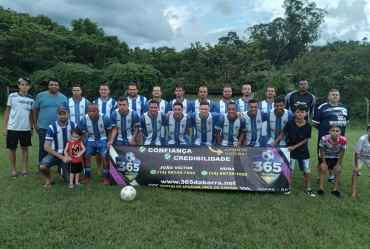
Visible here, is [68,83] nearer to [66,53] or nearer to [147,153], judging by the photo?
[66,53]

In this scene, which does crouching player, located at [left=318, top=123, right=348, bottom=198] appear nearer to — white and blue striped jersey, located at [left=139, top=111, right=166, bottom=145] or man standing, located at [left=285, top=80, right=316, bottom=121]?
man standing, located at [left=285, top=80, right=316, bottom=121]

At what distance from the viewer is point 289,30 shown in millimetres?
43469

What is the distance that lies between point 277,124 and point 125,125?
9.97ft

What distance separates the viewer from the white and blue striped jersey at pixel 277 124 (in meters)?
5.46

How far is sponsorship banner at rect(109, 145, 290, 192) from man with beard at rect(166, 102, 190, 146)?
1.74ft

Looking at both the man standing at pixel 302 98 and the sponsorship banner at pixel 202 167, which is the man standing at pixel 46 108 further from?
the man standing at pixel 302 98

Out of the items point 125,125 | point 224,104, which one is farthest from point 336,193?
point 125,125

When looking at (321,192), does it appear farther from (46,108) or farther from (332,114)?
(46,108)

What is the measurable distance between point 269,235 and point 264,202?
42.7 inches

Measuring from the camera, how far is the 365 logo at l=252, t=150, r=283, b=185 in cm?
496

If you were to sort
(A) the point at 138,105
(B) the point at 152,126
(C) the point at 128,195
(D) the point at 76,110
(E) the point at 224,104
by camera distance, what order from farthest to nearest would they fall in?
(A) the point at 138,105 < (E) the point at 224,104 < (D) the point at 76,110 < (B) the point at 152,126 < (C) the point at 128,195

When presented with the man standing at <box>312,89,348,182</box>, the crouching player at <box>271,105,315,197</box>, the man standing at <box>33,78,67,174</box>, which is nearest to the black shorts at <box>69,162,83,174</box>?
the man standing at <box>33,78,67,174</box>

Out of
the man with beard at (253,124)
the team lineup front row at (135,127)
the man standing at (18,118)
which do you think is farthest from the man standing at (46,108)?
the man with beard at (253,124)

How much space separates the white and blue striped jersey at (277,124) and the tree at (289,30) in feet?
132
